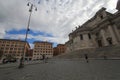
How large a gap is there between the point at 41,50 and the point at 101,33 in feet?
198

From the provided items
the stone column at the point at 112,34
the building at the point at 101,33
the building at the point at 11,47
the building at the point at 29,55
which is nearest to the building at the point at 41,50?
the building at the point at 29,55

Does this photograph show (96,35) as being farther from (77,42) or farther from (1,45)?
(1,45)

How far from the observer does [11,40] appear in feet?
235

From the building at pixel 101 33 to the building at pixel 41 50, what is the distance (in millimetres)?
46082

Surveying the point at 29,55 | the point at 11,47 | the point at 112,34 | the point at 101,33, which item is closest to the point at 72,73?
the point at 112,34

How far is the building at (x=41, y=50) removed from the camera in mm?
73562

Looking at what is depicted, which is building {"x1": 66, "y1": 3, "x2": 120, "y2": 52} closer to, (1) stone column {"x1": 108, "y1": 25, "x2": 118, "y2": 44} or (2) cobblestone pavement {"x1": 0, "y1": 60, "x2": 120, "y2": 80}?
(1) stone column {"x1": 108, "y1": 25, "x2": 118, "y2": 44}

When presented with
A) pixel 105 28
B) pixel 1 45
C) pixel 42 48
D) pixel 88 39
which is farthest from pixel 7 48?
pixel 105 28

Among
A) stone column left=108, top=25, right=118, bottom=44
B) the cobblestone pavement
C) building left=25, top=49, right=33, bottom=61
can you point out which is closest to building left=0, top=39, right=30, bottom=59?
building left=25, top=49, right=33, bottom=61

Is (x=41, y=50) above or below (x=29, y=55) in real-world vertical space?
above

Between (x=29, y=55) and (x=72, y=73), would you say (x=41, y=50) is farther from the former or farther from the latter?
(x=72, y=73)

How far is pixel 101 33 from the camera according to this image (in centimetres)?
2998

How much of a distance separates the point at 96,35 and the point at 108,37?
785 centimetres

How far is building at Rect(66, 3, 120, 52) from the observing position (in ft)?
83.0
